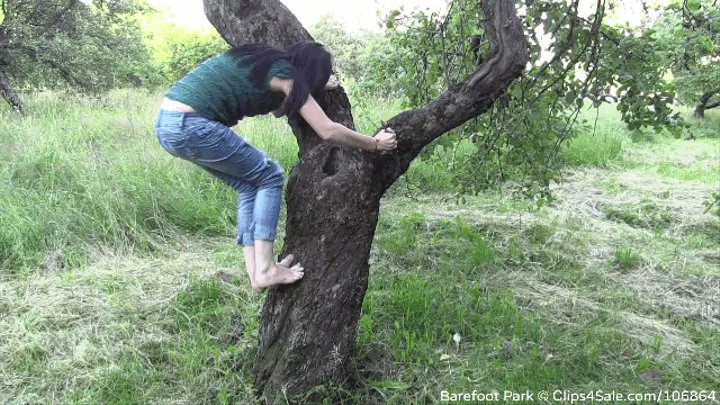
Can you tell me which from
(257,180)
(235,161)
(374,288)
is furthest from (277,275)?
(374,288)

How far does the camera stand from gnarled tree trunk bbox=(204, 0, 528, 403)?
2717 mm

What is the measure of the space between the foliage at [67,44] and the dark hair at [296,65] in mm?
8078

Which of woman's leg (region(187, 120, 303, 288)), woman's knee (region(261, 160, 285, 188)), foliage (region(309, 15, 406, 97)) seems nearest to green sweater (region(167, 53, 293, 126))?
woman's leg (region(187, 120, 303, 288))

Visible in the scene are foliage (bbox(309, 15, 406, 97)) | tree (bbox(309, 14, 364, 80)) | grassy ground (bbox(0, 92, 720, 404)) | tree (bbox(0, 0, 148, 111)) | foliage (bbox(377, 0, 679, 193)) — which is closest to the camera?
grassy ground (bbox(0, 92, 720, 404))

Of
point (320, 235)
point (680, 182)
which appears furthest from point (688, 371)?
point (680, 182)

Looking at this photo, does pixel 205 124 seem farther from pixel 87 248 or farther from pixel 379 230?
pixel 379 230

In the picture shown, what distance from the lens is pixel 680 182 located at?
25.1ft

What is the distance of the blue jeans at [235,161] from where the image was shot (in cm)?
250

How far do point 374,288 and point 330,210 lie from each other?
49.4 inches

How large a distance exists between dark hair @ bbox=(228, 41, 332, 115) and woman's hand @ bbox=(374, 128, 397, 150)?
366 mm

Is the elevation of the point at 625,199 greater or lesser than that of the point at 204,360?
greater

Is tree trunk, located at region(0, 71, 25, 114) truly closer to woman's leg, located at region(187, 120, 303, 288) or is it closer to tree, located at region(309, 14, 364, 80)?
tree, located at region(309, 14, 364, 80)

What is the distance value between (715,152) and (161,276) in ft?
34.0

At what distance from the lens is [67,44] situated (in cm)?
924
